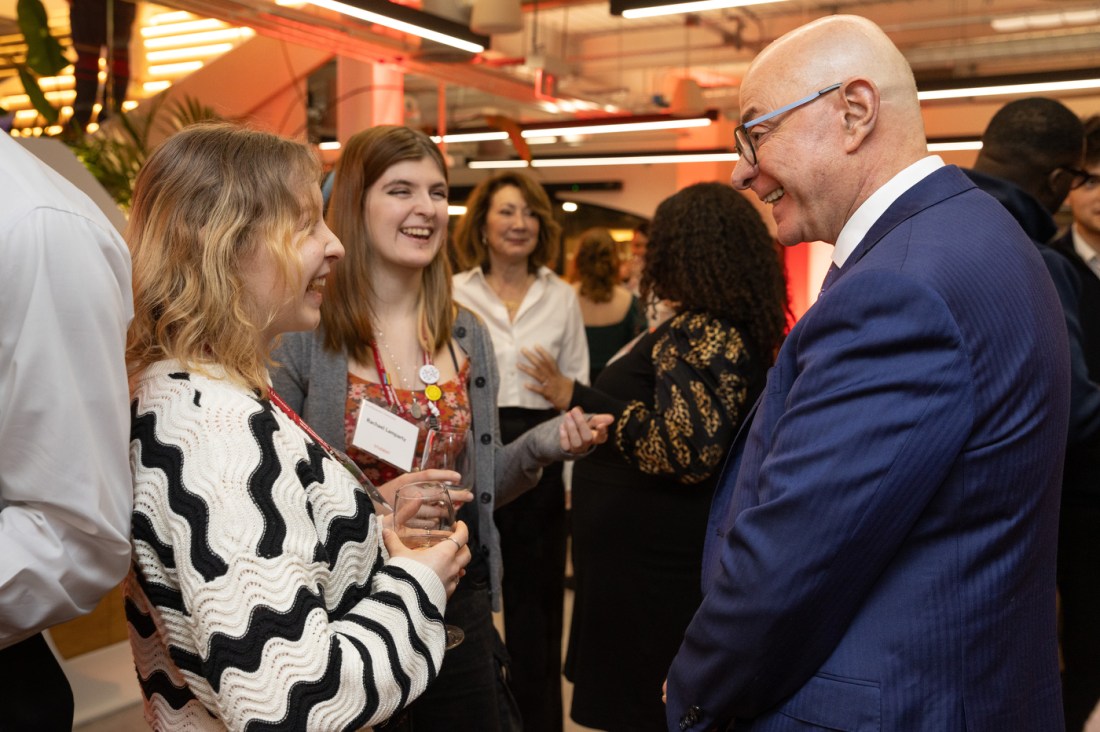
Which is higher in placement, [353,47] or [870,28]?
[353,47]

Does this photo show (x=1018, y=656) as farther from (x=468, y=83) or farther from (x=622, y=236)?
(x=622, y=236)

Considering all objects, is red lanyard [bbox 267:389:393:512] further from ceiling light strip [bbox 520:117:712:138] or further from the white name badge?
ceiling light strip [bbox 520:117:712:138]

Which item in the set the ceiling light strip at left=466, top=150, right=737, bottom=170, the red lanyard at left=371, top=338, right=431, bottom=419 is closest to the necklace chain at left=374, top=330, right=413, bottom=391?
the red lanyard at left=371, top=338, right=431, bottom=419

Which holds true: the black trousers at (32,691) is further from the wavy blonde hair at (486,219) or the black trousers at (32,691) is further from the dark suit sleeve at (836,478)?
the wavy blonde hair at (486,219)

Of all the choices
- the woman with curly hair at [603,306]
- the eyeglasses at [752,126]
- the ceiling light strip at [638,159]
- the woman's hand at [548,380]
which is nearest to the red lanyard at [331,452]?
the eyeglasses at [752,126]

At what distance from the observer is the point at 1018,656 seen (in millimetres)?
1263

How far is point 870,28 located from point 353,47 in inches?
209

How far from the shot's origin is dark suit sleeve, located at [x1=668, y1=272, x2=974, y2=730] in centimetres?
116

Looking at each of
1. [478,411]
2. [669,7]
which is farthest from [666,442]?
[669,7]

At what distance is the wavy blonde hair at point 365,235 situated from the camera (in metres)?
2.13

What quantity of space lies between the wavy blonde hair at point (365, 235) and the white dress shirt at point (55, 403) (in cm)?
103

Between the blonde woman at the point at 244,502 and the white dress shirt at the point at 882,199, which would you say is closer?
the blonde woman at the point at 244,502

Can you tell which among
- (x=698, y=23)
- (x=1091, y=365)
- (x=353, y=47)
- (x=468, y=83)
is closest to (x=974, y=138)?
(x=698, y=23)

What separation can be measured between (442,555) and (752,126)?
0.81 metres
